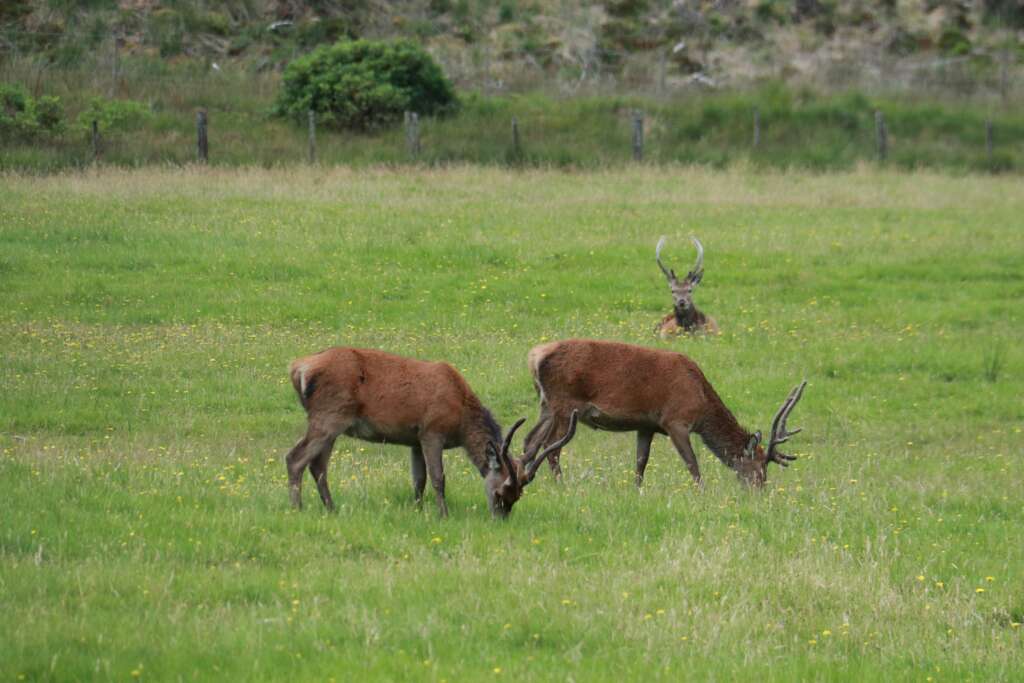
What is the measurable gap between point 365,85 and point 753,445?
1020 inches

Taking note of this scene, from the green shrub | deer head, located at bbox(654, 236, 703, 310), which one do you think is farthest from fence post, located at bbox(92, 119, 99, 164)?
deer head, located at bbox(654, 236, 703, 310)

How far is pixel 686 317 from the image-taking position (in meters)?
19.6

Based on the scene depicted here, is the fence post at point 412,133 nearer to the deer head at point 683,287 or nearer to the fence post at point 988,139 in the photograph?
the fence post at point 988,139

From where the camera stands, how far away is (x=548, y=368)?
A: 12.8 m

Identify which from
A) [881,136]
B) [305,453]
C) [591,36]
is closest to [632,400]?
[305,453]

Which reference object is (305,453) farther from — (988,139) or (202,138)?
(988,139)

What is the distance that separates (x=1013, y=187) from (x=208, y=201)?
18459 millimetres

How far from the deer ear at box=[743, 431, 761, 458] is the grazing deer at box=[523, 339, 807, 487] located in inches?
0.8

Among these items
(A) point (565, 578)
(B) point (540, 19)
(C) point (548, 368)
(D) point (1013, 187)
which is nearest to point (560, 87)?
(B) point (540, 19)

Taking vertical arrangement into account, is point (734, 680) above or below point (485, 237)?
above

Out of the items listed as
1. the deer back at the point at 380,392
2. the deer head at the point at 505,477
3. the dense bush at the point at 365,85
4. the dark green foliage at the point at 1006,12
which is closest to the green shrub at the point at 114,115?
the dense bush at the point at 365,85

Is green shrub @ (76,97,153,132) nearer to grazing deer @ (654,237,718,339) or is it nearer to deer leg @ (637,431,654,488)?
grazing deer @ (654,237,718,339)

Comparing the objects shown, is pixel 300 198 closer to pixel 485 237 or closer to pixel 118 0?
pixel 485 237

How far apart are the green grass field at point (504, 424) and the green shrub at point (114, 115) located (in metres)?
3.98
